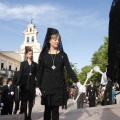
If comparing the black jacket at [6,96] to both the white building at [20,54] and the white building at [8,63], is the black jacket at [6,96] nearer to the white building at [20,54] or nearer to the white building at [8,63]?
the white building at [8,63]

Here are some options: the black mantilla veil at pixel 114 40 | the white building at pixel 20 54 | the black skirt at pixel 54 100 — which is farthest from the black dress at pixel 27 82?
the white building at pixel 20 54

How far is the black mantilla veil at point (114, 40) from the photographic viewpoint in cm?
362

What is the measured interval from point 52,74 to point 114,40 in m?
1.85

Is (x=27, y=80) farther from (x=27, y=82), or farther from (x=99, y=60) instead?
(x=99, y=60)

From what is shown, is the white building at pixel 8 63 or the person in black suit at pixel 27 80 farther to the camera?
the white building at pixel 8 63

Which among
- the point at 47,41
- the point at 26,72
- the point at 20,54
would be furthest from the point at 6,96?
the point at 20,54

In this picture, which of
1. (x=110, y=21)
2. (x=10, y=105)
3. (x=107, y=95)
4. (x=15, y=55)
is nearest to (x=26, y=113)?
(x=10, y=105)

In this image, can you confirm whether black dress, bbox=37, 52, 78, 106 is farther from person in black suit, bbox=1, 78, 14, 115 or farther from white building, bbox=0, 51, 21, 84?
white building, bbox=0, 51, 21, 84

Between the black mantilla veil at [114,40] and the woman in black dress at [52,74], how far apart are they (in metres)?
1.37

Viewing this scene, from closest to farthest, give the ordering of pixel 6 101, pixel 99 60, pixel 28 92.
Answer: pixel 28 92, pixel 6 101, pixel 99 60

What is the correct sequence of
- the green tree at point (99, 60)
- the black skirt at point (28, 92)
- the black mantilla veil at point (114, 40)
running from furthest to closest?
1. the green tree at point (99, 60)
2. the black skirt at point (28, 92)
3. the black mantilla veil at point (114, 40)

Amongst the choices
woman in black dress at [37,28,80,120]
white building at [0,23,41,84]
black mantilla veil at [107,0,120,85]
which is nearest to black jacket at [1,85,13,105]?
woman in black dress at [37,28,80,120]

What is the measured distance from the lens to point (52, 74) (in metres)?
5.34

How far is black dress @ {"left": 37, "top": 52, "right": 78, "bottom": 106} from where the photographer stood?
5238 millimetres
